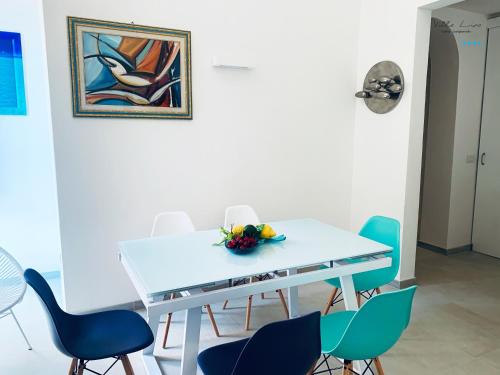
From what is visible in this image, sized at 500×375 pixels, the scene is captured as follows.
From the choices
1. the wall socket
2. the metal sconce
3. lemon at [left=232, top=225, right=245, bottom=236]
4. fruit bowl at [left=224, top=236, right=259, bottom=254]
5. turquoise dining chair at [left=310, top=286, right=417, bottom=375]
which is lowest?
turquoise dining chair at [left=310, top=286, right=417, bottom=375]

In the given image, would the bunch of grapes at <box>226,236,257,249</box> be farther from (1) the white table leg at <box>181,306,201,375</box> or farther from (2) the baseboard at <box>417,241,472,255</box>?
(2) the baseboard at <box>417,241,472,255</box>

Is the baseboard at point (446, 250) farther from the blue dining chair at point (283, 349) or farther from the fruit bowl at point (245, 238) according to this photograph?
the blue dining chair at point (283, 349)

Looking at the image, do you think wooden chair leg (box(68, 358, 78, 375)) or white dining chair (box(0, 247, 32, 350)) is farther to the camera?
white dining chair (box(0, 247, 32, 350))

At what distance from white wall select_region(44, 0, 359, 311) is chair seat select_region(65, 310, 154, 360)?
1.04 metres

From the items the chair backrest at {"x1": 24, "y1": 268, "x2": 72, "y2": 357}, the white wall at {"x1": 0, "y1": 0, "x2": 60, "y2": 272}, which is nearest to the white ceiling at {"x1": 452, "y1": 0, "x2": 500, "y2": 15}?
the white wall at {"x1": 0, "y1": 0, "x2": 60, "y2": 272}

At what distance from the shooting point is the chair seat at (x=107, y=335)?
177cm

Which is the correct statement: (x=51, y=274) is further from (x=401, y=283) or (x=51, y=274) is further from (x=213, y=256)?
(x=401, y=283)

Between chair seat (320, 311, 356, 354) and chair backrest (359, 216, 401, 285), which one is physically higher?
chair backrest (359, 216, 401, 285)

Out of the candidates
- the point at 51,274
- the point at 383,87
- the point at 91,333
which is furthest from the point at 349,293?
the point at 51,274

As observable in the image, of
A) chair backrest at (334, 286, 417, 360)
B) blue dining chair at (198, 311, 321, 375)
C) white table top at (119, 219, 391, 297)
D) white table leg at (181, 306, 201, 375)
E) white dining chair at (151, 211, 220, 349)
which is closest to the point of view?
blue dining chair at (198, 311, 321, 375)

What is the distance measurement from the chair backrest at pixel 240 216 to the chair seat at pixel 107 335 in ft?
4.18

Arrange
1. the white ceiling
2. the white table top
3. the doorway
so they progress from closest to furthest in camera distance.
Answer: the white table top, the white ceiling, the doorway

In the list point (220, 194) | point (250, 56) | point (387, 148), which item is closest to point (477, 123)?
point (387, 148)

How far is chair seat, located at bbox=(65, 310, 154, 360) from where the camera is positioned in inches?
69.7
